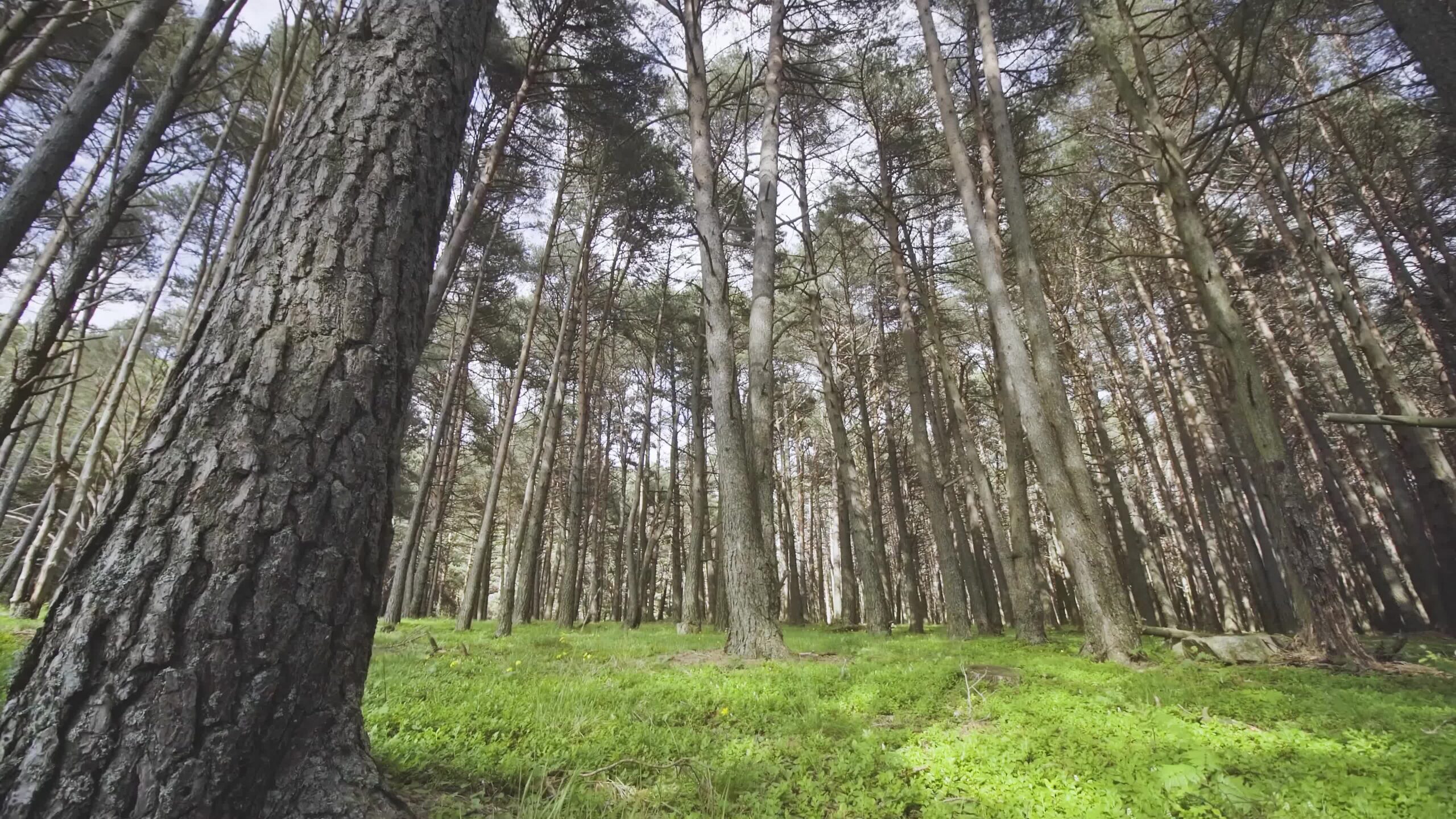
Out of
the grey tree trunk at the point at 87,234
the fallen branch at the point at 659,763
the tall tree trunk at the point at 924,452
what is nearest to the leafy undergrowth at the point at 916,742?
the fallen branch at the point at 659,763

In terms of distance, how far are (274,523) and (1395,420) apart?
361 centimetres

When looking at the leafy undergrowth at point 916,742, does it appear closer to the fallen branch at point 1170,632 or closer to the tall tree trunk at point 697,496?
the fallen branch at point 1170,632

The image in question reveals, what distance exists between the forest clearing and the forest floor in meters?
0.04

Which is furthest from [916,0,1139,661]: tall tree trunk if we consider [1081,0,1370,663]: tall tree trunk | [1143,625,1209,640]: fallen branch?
[1081,0,1370,663]: tall tree trunk

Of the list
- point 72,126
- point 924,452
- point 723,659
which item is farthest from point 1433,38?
point 72,126

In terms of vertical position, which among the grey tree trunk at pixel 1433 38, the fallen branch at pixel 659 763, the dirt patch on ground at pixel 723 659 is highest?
the grey tree trunk at pixel 1433 38

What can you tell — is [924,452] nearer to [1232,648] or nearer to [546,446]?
[1232,648]

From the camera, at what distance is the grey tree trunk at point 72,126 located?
10.3 feet

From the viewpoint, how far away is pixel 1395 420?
194 centimetres

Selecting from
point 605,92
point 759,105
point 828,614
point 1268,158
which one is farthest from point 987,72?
point 828,614

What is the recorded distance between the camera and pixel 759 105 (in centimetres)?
1091

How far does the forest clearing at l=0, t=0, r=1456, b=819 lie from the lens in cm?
130

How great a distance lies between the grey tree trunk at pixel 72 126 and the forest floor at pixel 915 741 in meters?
3.25

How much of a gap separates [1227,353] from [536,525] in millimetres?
12786
